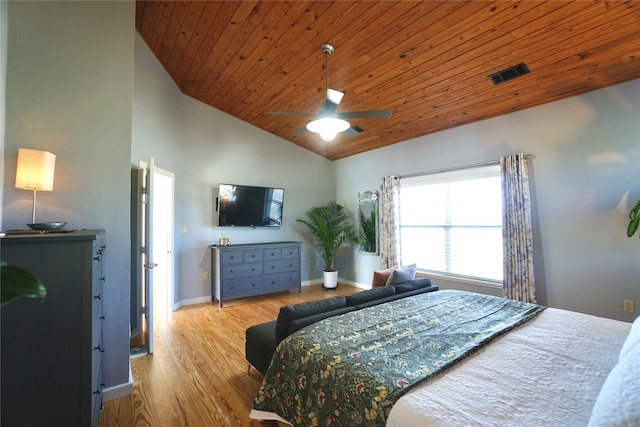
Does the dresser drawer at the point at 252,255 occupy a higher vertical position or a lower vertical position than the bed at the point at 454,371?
higher

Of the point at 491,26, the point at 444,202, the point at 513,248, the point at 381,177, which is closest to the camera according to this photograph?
the point at 491,26

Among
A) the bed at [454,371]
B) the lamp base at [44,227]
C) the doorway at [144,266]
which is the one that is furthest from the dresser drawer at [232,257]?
the bed at [454,371]

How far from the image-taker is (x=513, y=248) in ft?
11.4

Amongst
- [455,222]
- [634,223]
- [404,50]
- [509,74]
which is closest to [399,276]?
[455,222]

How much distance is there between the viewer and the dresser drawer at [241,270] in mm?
4363

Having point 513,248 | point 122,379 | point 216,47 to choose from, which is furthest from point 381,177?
point 122,379

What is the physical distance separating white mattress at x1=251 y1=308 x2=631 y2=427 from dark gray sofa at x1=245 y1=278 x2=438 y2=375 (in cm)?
46

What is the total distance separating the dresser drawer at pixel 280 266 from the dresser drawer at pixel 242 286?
0.68ft

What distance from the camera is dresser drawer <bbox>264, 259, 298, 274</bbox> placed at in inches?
188

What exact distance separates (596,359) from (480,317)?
65 cm

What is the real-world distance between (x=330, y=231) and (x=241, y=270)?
1.87 meters

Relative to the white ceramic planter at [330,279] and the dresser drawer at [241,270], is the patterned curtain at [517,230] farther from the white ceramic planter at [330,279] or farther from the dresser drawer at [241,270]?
the dresser drawer at [241,270]

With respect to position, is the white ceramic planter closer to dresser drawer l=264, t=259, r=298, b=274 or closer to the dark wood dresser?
dresser drawer l=264, t=259, r=298, b=274

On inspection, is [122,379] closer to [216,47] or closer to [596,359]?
[596,359]
